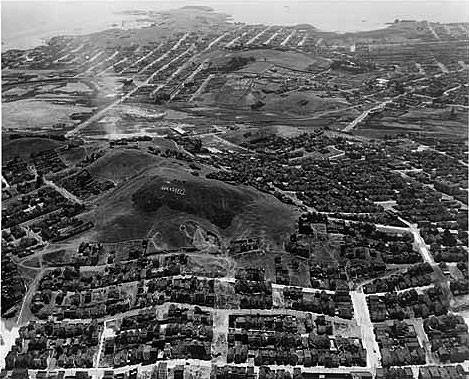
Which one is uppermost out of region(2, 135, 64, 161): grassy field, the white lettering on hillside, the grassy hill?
the white lettering on hillside

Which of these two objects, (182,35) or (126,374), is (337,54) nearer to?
(182,35)

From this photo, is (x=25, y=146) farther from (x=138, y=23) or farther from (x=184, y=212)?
(x=138, y=23)

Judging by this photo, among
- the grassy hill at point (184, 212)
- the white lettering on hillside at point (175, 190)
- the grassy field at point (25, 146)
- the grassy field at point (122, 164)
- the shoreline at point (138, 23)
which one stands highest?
the white lettering on hillside at point (175, 190)

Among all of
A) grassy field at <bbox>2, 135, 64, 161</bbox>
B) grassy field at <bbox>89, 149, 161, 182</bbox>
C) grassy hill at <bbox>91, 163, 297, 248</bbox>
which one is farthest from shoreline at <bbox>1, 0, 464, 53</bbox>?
grassy hill at <bbox>91, 163, 297, 248</bbox>

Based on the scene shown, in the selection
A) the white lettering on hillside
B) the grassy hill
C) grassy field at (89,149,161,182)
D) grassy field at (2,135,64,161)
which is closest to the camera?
the grassy hill

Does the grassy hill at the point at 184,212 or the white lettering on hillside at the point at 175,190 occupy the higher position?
the white lettering on hillside at the point at 175,190

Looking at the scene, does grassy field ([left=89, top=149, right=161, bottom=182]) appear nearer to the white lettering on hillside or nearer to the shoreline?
the white lettering on hillside

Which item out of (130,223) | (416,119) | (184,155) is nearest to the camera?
(130,223)

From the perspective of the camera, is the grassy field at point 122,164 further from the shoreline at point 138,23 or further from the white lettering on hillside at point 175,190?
the shoreline at point 138,23

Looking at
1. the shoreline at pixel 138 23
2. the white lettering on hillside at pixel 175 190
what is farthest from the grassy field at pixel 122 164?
the shoreline at pixel 138 23

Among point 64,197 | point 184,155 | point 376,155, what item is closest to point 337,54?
point 376,155

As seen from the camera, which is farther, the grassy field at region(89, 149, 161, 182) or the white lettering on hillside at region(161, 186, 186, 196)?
the grassy field at region(89, 149, 161, 182)
